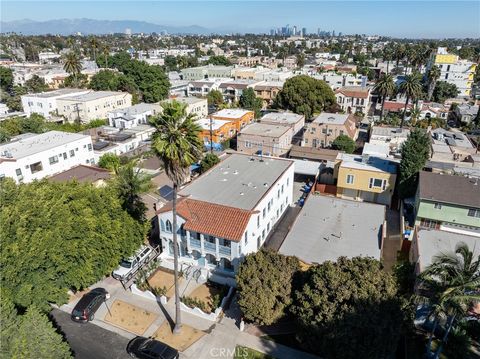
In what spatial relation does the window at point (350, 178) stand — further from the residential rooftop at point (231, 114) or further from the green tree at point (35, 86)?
the green tree at point (35, 86)

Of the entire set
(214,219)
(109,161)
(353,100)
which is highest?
(353,100)

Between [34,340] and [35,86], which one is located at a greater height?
[35,86]

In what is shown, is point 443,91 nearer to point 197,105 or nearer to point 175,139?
point 197,105

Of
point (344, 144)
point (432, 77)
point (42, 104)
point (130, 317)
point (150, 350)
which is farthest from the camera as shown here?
point (432, 77)

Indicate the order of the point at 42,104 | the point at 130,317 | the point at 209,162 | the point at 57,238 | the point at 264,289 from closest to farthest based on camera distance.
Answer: the point at 264,289 → the point at 57,238 → the point at 130,317 → the point at 209,162 → the point at 42,104

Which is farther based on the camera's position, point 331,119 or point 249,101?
point 249,101

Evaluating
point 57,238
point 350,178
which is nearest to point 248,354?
point 57,238
